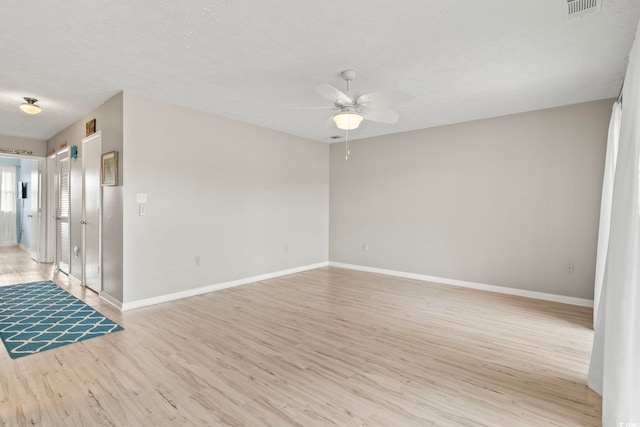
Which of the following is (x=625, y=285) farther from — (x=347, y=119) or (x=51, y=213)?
(x=51, y=213)

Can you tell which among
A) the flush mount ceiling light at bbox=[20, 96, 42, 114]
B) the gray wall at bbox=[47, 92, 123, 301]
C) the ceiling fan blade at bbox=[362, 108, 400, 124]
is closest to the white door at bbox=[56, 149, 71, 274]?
the gray wall at bbox=[47, 92, 123, 301]

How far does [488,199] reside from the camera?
5.00 metres

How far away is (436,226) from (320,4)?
4.25m

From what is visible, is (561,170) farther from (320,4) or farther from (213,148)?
(213,148)

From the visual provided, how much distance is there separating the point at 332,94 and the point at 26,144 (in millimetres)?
7050

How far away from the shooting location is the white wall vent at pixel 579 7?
213cm

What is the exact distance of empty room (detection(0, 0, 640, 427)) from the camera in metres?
2.14

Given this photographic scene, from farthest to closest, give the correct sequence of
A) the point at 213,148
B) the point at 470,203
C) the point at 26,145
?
the point at 26,145, the point at 470,203, the point at 213,148

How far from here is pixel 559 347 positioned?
9.78 ft

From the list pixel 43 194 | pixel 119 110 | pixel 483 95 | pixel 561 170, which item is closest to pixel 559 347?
pixel 561 170

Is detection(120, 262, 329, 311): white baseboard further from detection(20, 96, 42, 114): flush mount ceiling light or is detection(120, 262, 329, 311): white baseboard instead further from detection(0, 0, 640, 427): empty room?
detection(20, 96, 42, 114): flush mount ceiling light

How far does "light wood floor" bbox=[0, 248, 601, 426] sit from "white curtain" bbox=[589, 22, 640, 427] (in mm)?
333

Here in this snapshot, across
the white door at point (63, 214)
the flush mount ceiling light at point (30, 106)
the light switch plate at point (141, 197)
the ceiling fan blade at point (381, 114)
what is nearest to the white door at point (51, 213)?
the white door at point (63, 214)

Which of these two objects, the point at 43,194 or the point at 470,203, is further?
the point at 43,194
